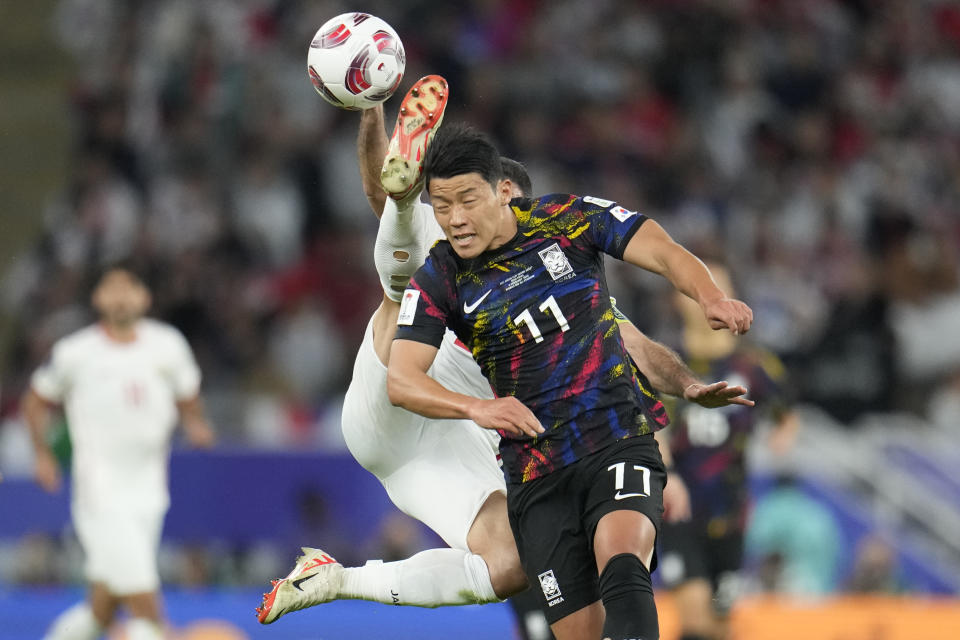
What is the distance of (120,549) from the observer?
8.84 metres

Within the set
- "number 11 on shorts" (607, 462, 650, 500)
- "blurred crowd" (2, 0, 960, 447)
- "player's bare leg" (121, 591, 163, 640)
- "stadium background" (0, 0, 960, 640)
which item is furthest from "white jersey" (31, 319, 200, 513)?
"number 11 on shorts" (607, 462, 650, 500)

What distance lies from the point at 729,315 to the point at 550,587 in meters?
1.25

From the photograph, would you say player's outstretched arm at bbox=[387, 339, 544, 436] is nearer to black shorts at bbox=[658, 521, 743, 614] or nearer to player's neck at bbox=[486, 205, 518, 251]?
player's neck at bbox=[486, 205, 518, 251]

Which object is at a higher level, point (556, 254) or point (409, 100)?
point (409, 100)

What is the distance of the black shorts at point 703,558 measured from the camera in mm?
8016

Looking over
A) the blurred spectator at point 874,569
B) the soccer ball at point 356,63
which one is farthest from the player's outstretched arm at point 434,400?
the blurred spectator at point 874,569

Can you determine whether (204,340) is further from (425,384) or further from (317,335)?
(425,384)

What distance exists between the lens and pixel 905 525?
11.5m

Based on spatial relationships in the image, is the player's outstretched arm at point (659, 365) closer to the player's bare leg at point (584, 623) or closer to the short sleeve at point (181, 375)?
the player's bare leg at point (584, 623)

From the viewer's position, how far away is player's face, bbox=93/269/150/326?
9.11 meters

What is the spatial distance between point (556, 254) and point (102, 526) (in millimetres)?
4453

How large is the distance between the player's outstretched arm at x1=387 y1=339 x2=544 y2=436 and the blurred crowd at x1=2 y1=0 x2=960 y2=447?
6.33 metres

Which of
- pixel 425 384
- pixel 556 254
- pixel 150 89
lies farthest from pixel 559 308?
pixel 150 89

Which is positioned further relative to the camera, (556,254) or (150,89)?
(150,89)
